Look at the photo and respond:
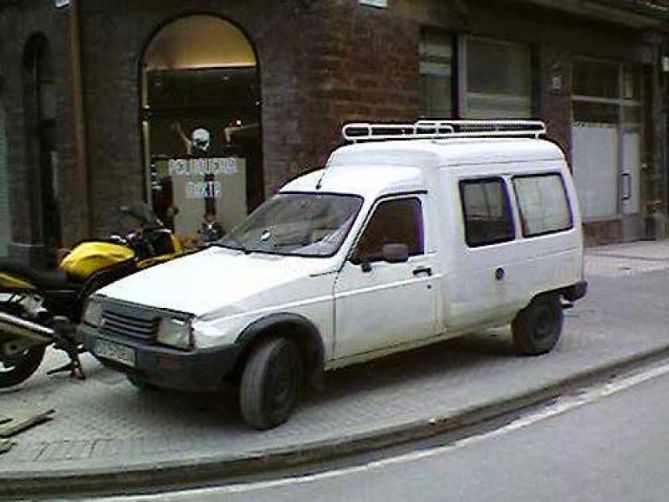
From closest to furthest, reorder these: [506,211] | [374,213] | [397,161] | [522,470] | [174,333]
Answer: [522,470] → [174,333] → [374,213] → [397,161] → [506,211]

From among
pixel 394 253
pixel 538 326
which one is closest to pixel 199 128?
pixel 538 326

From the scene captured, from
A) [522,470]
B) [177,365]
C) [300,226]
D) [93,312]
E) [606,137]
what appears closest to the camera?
[522,470]

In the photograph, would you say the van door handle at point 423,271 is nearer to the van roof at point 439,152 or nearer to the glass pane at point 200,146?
the van roof at point 439,152

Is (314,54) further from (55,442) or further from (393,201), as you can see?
(55,442)

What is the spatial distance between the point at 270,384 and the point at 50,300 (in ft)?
7.86

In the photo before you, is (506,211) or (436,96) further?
(436,96)

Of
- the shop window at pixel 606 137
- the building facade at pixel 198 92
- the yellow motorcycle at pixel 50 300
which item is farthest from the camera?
the shop window at pixel 606 137

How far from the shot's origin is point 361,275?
6.61m

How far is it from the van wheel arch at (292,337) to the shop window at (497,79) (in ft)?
30.7

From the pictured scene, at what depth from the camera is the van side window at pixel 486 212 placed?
24.6 ft

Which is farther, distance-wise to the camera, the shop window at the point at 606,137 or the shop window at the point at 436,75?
the shop window at the point at 606,137

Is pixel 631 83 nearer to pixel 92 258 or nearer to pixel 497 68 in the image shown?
A: pixel 497 68

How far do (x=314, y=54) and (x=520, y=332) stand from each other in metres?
5.41

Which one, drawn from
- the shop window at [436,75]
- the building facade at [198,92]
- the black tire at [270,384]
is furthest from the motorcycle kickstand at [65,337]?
the shop window at [436,75]
